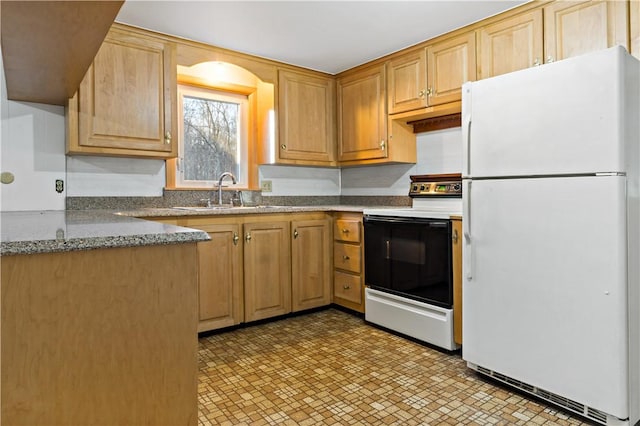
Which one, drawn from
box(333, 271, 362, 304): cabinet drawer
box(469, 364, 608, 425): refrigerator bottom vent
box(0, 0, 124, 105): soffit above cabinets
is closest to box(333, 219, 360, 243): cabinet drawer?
box(333, 271, 362, 304): cabinet drawer

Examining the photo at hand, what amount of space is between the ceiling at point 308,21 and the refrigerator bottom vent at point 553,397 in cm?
210

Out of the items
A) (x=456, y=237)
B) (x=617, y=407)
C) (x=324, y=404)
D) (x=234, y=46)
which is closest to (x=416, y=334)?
(x=456, y=237)

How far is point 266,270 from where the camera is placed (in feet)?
10.4

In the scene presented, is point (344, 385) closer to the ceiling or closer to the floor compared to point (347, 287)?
closer to the floor

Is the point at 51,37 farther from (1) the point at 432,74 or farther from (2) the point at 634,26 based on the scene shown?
(2) the point at 634,26

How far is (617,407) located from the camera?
1682mm

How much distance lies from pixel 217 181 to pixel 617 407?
9.78 feet

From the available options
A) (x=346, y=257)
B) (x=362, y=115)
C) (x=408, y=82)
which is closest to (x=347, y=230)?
(x=346, y=257)

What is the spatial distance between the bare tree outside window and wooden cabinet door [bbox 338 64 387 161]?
3.12 ft

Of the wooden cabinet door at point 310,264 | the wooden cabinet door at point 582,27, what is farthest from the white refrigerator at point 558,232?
the wooden cabinet door at point 310,264

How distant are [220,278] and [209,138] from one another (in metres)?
1.28

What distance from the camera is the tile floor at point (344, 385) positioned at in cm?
185

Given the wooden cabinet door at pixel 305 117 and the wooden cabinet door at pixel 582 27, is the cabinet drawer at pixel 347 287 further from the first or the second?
the wooden cabinet door at pixel 582 27

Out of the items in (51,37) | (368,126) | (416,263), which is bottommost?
(416,263)
